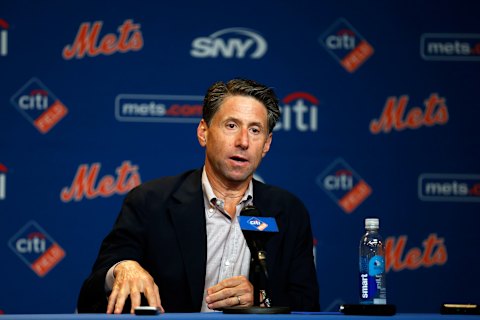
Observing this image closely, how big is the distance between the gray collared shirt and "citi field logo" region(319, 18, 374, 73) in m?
2.03

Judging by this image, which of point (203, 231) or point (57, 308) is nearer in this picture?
A: point (203, 231)

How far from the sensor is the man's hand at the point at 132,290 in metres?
2.35

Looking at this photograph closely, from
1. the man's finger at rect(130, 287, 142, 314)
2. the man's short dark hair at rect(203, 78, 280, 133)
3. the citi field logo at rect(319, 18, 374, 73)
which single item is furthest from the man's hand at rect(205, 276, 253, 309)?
the citi field logo at rect(319, 18, 374, 73)

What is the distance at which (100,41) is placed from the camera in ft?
→ 15.6

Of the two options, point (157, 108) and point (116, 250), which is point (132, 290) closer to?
point (116, 250)

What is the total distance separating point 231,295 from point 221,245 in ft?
1.55

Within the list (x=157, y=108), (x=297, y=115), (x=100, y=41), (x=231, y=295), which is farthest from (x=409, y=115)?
(x=231, y=295)

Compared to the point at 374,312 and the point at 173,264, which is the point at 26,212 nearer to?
the point at 173,264

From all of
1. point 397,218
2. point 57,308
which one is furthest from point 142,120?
point 397,218

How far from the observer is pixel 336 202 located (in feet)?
15.8

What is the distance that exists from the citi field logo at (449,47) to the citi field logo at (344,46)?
0.36 metres

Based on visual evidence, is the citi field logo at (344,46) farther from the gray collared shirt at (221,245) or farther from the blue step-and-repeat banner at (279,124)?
the gray collared shirt at (221,245)

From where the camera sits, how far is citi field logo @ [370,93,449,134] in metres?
4.88

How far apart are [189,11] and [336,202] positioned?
4.47 feet
